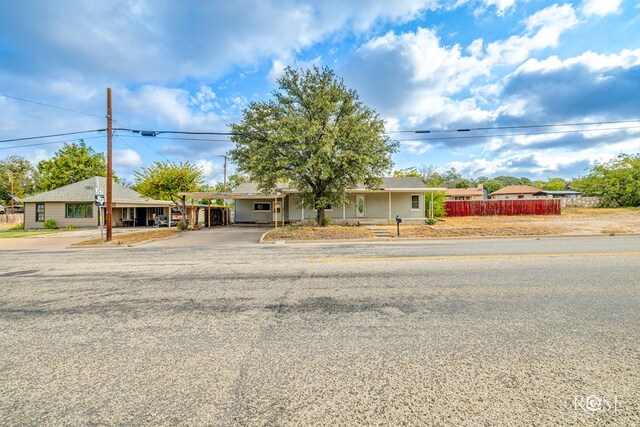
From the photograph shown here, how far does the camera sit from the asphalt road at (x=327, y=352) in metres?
2.26

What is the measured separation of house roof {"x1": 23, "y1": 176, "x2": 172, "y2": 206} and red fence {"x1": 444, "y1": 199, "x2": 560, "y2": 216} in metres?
29.7

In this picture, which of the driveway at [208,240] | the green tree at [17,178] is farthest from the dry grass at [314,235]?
the green tree at [17,178]

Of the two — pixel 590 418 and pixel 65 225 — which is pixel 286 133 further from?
pixel 65 225

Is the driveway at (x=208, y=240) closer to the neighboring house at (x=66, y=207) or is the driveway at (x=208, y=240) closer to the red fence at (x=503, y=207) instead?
the neighboring house at (x=66, y=207)

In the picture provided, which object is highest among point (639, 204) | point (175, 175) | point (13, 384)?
point (175, 175)

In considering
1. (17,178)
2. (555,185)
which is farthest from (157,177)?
(555,185)

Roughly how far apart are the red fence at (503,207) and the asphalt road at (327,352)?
26.6 meters

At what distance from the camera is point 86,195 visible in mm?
29000

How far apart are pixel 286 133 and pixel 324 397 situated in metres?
16.0

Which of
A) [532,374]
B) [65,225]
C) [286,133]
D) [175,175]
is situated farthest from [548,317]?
[65,225]

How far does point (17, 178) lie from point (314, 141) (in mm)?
61712

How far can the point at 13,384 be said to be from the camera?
270cm

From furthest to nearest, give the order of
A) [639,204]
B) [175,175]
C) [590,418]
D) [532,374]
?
[639,204], [175,175], [532,374], [590,418]

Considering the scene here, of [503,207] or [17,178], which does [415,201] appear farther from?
[17,178]
